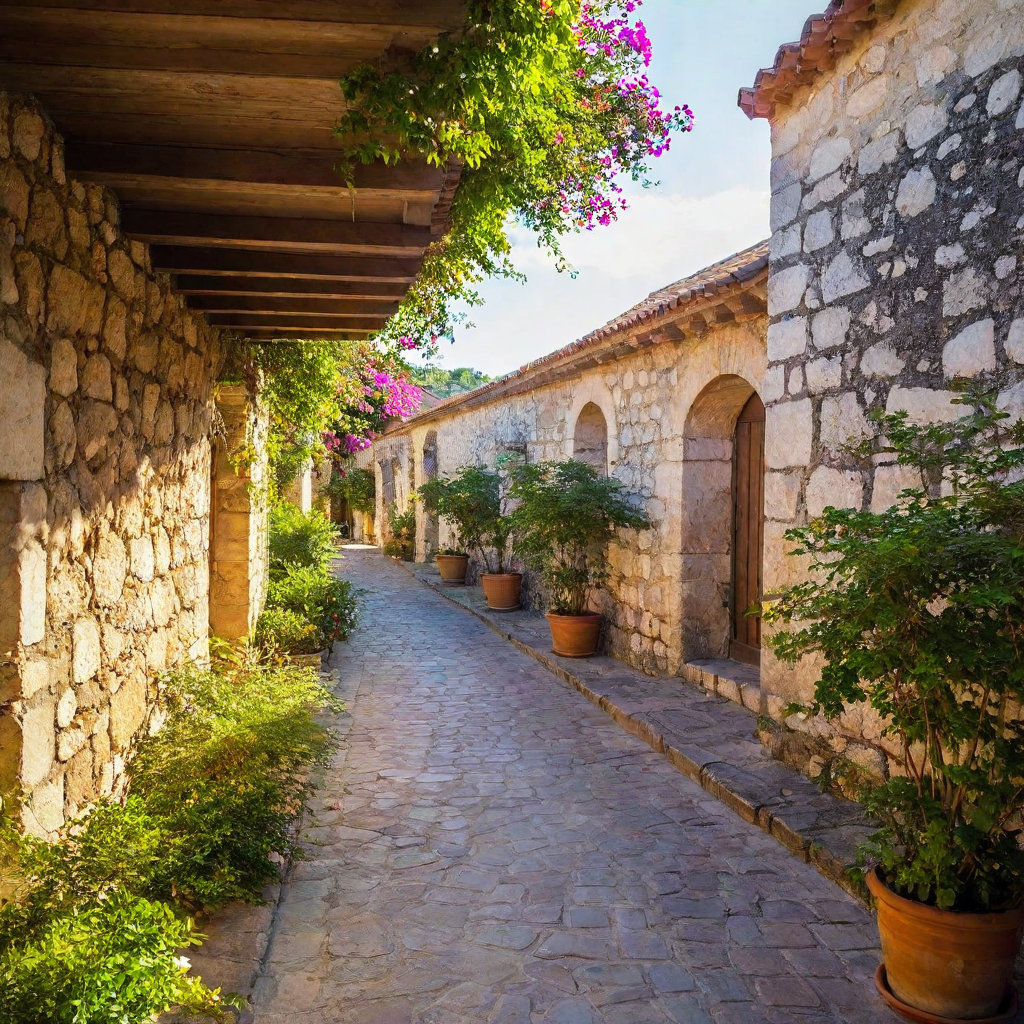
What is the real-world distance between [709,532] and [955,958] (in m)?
4.38

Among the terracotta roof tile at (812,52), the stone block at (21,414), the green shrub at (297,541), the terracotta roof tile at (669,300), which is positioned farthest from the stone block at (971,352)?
the green shrub at (297,541)

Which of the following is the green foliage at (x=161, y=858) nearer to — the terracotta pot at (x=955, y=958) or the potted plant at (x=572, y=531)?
the terracotta pot at (x=955, y=958)

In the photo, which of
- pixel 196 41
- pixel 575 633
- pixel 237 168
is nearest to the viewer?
pixel 196 41

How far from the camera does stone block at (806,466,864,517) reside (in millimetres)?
4090

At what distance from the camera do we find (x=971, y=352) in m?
3.38

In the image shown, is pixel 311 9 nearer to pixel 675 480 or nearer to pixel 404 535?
pixel 675 480

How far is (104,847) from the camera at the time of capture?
8.57 ft

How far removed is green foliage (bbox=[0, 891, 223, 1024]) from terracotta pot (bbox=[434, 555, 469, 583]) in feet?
37.7

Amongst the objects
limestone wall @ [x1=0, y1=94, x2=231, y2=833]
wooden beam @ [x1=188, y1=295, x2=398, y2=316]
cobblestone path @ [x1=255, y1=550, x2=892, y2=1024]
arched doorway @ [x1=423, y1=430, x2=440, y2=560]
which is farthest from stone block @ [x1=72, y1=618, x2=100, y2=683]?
arched doorway @ [x1=423, y1=430, x2=440, y2=560]

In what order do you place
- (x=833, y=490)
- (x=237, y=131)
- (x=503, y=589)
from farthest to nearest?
(x=503, y=589) → (x=833, y=490) → (x=237, y=131)

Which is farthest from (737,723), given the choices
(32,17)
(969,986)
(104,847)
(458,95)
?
(32,17)

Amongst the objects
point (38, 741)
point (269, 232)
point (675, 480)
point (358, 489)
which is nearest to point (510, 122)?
point (269, 232)

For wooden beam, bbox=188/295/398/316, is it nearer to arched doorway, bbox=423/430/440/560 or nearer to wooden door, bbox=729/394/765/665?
wooden door, bbox=729/394/765/665

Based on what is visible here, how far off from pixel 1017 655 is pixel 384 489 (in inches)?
812
